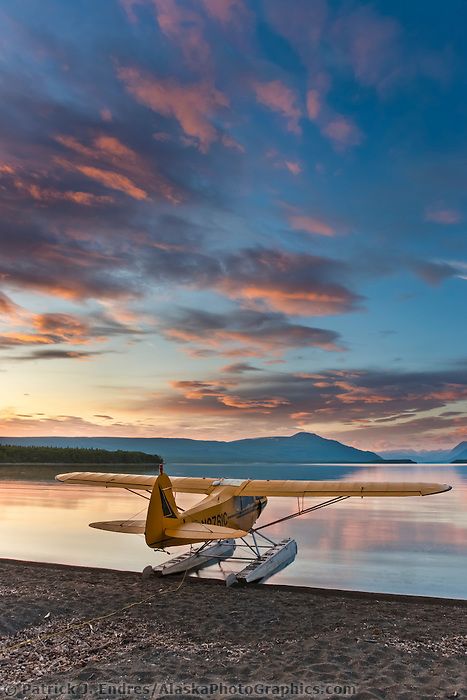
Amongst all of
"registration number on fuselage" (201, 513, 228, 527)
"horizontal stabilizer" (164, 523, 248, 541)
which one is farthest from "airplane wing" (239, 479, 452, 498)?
"horizontal stabilizer" (164, 523, 248, 541)

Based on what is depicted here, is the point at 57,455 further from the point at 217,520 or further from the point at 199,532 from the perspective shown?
the point at 199,532

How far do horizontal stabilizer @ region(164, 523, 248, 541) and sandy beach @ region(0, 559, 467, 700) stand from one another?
0.89m

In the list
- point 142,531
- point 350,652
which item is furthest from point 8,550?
point 350,652

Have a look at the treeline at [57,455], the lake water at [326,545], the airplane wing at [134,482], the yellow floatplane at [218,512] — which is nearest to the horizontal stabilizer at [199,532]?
the yellow floatplane at [218,512]

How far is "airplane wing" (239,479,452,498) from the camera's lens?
10828mm

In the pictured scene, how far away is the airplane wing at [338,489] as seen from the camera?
426 inches

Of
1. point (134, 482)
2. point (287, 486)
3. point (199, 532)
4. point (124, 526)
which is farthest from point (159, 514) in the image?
point (134, 482)

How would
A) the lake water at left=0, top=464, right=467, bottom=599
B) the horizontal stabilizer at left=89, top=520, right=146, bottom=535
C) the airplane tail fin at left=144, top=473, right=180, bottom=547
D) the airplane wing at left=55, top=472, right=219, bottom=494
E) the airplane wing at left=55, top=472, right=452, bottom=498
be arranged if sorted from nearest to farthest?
the airplane tail fin at left=144, top=473, right=180, bottom=547 < the horizontal stabilizer at left=89, top=520, right=146, bottom=535 < the airplane wing at left=55, top=472, right=452, bottom=498 < the lake water at left=0, top=464, right=467, bottom=599 < the airplane wing at left=55, top=472, right=219, bottom=494

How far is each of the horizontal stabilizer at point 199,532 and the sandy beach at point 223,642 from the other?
0.89 m

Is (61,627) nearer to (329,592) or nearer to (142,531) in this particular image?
(142,531)

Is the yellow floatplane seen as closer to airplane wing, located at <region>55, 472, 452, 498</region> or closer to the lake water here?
airplane wing, located at <region>55, 472, 452, 498</region>

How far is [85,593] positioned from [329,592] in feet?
13.7

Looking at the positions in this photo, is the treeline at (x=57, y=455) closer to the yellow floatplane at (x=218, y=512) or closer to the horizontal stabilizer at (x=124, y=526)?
the yellow floatplane at (x=218, y=512)

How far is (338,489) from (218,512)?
→ 2718 millimetres
